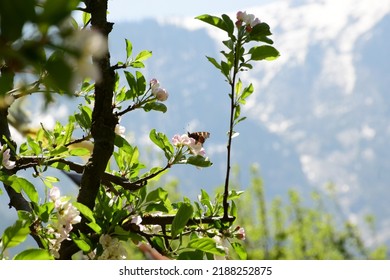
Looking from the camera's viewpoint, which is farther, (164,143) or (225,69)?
(164,143)

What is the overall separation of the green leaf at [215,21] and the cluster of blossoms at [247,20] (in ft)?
0.15

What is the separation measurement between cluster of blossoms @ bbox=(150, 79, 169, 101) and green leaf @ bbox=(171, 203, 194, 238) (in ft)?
1.16

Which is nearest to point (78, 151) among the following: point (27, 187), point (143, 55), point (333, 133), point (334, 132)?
point (27, 187)

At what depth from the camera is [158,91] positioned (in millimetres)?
1524

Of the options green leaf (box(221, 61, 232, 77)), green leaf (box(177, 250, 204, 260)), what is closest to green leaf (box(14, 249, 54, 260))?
green leaf (box(177, 250, 204, 260))

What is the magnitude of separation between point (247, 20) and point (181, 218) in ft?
1.53

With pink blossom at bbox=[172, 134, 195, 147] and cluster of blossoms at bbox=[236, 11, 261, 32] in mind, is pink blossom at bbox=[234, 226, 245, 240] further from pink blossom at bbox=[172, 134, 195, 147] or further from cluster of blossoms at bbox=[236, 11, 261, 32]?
cluster of blossoms at bbox=[236, 11, 261, 32]

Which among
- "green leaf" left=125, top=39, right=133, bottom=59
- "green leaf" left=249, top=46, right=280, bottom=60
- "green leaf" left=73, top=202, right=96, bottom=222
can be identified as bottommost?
"green leaf" left=73, top=202, right=96, bottom=222

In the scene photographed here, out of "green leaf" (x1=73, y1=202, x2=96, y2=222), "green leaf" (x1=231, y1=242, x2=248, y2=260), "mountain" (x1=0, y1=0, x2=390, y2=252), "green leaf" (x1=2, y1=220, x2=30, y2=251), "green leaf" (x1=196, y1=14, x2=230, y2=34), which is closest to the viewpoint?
"green leaf" (x1=2, y1=220, x2=30, y2=251)

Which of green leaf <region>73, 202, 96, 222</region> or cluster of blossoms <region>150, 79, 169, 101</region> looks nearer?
green leaf <region>73, 202, 96, 222</region>

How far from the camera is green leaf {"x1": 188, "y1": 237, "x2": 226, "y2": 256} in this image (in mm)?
1249

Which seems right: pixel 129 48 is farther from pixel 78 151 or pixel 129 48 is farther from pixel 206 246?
pixel 206 246

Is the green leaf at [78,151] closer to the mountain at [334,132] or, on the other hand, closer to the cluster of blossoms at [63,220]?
the cluster of blossoms at [63,220]

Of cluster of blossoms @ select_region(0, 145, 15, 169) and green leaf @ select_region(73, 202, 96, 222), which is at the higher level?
cluster of blossoms @ select_region(0, 145, 15, 169)
